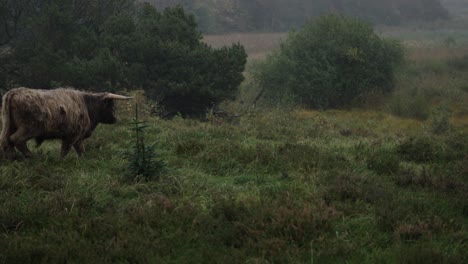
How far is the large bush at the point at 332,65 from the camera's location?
108ft

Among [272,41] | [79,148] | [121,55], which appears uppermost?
[121,55]

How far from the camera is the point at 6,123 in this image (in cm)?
883

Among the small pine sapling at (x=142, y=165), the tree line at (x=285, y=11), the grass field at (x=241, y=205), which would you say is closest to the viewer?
the grass field at (x=241, y=205)

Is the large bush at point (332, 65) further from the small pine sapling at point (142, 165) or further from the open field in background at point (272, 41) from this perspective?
the small pine sapling at point (142, 165)

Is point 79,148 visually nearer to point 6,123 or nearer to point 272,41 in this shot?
point 6,123

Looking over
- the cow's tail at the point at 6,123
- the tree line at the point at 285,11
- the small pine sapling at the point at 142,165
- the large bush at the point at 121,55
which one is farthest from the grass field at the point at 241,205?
the tree line at the point at 285,11

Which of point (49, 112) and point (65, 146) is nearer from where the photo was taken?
point (49, 112)

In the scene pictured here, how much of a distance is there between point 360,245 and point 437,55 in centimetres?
4050

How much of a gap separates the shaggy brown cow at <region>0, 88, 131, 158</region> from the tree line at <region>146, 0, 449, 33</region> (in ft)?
208

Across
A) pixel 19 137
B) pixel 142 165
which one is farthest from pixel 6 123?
pixel 142 165

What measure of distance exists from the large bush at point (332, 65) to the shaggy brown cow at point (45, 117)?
74.9ft

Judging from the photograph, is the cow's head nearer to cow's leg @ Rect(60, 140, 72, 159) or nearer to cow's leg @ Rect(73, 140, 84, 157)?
cow's leg @ Rect(73, 140, 84, 157)

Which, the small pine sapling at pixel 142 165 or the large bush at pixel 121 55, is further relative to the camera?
the large bush at pixel 121 55

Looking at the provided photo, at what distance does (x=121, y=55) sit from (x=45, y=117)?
15.0m
